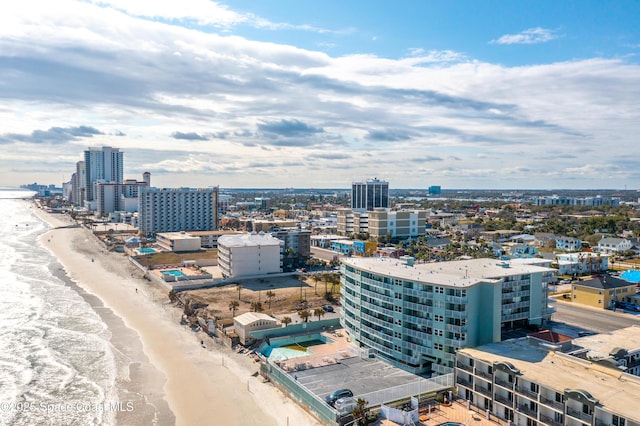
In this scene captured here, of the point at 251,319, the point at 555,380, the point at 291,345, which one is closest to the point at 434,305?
the point at 555,380

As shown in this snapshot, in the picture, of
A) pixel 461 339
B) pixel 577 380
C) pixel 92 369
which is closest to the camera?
pixel 577 380

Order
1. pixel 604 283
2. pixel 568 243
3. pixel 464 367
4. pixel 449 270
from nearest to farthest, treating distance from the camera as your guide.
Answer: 1. pixel 464 367
2. pixel 449 270
3. pixel 604 283
4. pixel 568 243

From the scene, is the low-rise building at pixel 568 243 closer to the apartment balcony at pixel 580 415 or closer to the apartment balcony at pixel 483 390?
the apartment balcony at pixel 483 390

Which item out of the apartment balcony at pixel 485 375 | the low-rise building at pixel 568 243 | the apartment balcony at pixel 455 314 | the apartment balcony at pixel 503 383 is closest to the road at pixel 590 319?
the apartment balcony at pixel 455 314

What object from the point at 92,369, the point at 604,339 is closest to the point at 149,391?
the point at 92,369

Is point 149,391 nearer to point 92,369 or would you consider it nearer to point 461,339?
point 92,369

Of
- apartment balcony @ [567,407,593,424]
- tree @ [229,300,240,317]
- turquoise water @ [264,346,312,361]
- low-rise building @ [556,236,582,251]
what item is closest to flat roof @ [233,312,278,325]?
turquoise water @ [264,346,312,361]

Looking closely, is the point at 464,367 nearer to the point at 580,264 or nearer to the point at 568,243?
the point at 580,264

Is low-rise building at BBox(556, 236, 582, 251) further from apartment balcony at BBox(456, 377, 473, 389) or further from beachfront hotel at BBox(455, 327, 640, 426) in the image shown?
apartment balcony at BBox(456, 377, 473, 389)
